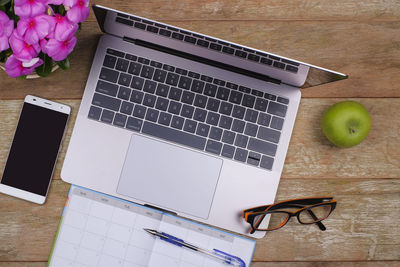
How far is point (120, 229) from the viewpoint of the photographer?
880 millimetres

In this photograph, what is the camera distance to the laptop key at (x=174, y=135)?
86cm

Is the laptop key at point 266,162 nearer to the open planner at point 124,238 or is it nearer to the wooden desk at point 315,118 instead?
the wooden desk at point 315,118

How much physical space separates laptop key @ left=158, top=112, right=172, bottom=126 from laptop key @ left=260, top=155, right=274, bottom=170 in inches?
9.4

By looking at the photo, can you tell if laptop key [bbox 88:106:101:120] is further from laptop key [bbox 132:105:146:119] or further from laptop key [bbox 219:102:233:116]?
laptop key [bbox 219:102:233:116]

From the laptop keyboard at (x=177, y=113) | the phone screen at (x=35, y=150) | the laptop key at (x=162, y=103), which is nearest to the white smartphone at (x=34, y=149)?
the phone screen at (x=35, y=150)

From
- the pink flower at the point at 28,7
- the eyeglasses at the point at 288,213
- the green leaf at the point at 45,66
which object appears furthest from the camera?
the eyeglasses at the point at 288,213

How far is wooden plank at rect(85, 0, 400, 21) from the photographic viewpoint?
0.89m

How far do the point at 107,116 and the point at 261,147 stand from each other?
37 cm

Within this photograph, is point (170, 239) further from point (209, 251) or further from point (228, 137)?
point (228, 137)

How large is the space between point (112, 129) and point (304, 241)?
0.54m

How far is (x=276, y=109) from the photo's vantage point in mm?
870

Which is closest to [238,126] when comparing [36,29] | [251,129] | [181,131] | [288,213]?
[251,129]

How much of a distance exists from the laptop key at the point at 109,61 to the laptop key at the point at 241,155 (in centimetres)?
36

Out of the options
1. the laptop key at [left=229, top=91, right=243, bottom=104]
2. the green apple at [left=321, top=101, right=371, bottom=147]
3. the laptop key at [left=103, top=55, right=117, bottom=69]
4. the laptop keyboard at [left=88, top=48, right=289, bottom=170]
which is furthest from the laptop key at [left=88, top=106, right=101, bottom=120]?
the green apple at [left=321, top=101, right=371, bottom=147]
